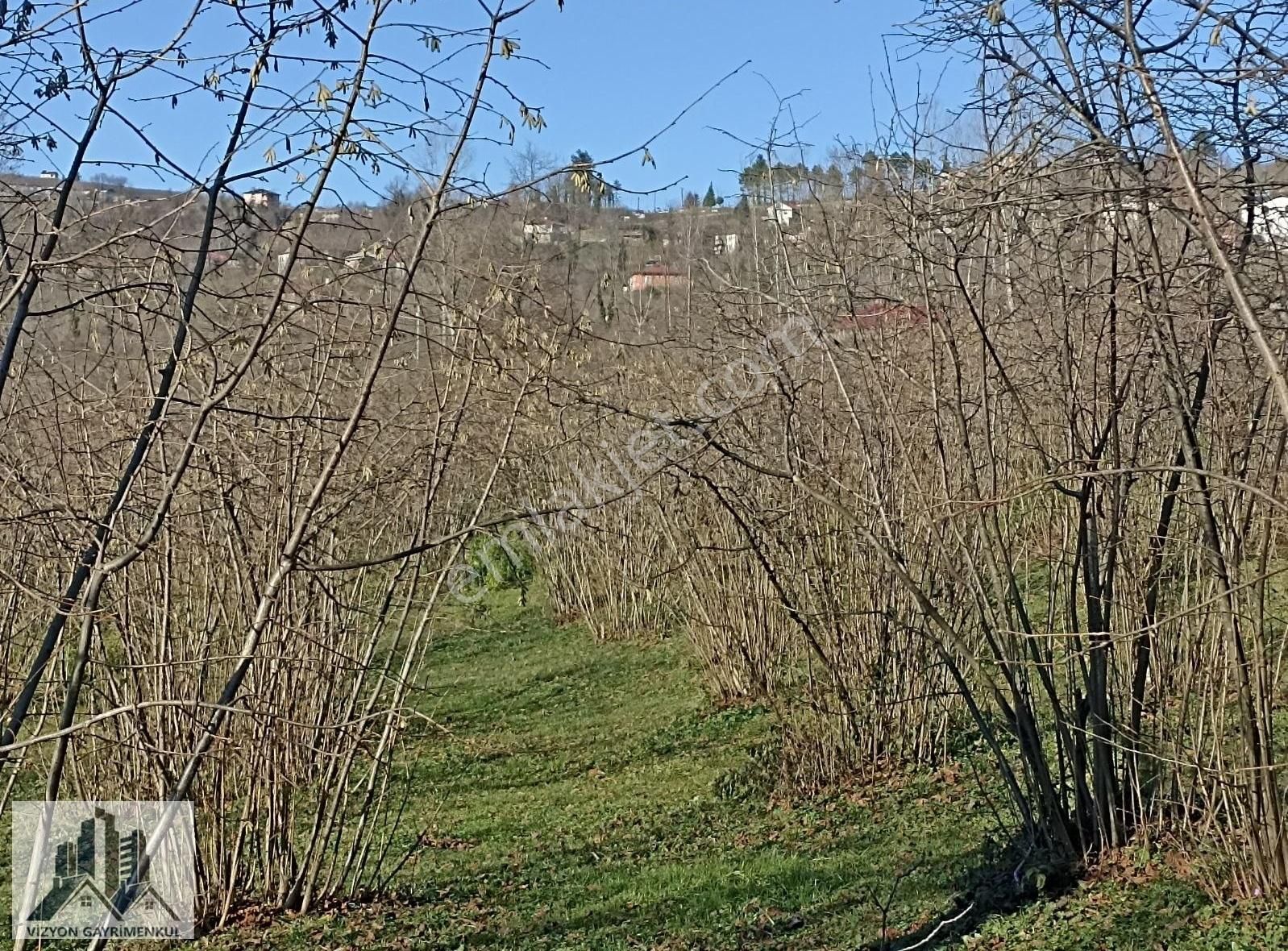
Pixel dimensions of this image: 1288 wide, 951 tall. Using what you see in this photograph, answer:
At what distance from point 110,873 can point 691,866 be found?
8.20ft

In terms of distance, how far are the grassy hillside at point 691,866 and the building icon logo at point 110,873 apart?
29cm

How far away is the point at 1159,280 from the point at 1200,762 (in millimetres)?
1633

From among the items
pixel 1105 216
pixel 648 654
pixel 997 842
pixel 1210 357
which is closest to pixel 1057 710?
pixel 997 842

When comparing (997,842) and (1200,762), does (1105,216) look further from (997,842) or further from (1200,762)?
(997,842)

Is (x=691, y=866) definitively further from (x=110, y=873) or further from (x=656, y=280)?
(x=656, y=280)

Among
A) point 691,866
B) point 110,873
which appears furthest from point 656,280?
point 110,873

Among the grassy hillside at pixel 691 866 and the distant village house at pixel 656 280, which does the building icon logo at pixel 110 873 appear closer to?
the grassy hillside at pixel 691 866

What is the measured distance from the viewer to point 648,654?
37.9 ft

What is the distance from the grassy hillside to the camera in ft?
13.3

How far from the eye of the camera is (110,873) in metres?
4.61

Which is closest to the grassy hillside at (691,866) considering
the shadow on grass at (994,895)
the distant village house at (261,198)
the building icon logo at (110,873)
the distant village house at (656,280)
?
the shadow on grass at (994,895)

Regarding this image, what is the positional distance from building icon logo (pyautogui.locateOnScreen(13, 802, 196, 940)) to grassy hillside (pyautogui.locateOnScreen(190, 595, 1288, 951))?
29 centimetres

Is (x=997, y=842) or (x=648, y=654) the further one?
(x=648, y=654)

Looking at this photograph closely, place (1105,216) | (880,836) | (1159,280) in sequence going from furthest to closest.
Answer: (880,836), (1105,216), (1159,280)
